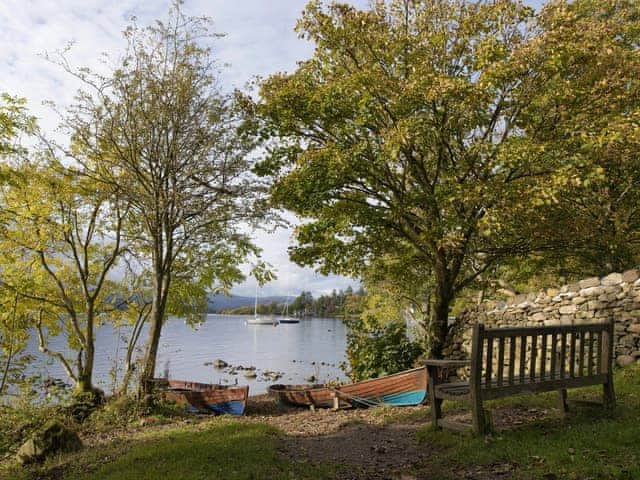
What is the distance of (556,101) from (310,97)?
536cm

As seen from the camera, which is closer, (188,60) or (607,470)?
(607,470)

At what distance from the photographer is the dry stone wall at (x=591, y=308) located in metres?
9.80

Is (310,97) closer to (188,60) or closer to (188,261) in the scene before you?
(188,60)

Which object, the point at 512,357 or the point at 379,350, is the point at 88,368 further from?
the point at 512,357

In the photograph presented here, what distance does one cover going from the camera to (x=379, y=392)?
1103cm

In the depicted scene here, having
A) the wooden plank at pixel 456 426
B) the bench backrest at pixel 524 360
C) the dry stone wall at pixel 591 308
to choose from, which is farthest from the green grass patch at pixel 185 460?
the dry stone wall at pixel 591 308

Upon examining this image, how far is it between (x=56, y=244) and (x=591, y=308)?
13.5m

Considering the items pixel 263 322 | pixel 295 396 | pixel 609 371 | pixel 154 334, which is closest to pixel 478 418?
pixel 609 371

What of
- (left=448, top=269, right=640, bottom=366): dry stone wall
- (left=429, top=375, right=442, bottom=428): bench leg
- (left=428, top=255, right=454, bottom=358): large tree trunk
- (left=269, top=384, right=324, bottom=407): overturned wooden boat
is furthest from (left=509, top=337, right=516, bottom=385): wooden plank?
(left=269, top=384, right=324, bottom=407): overturned wooden boat

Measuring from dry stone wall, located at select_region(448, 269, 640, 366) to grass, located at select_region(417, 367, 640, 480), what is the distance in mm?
3383

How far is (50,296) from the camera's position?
13.6 meters

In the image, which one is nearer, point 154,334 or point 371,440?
point 371,440

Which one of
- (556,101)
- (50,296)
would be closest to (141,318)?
(50,296)

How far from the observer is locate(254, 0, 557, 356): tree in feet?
31.5
